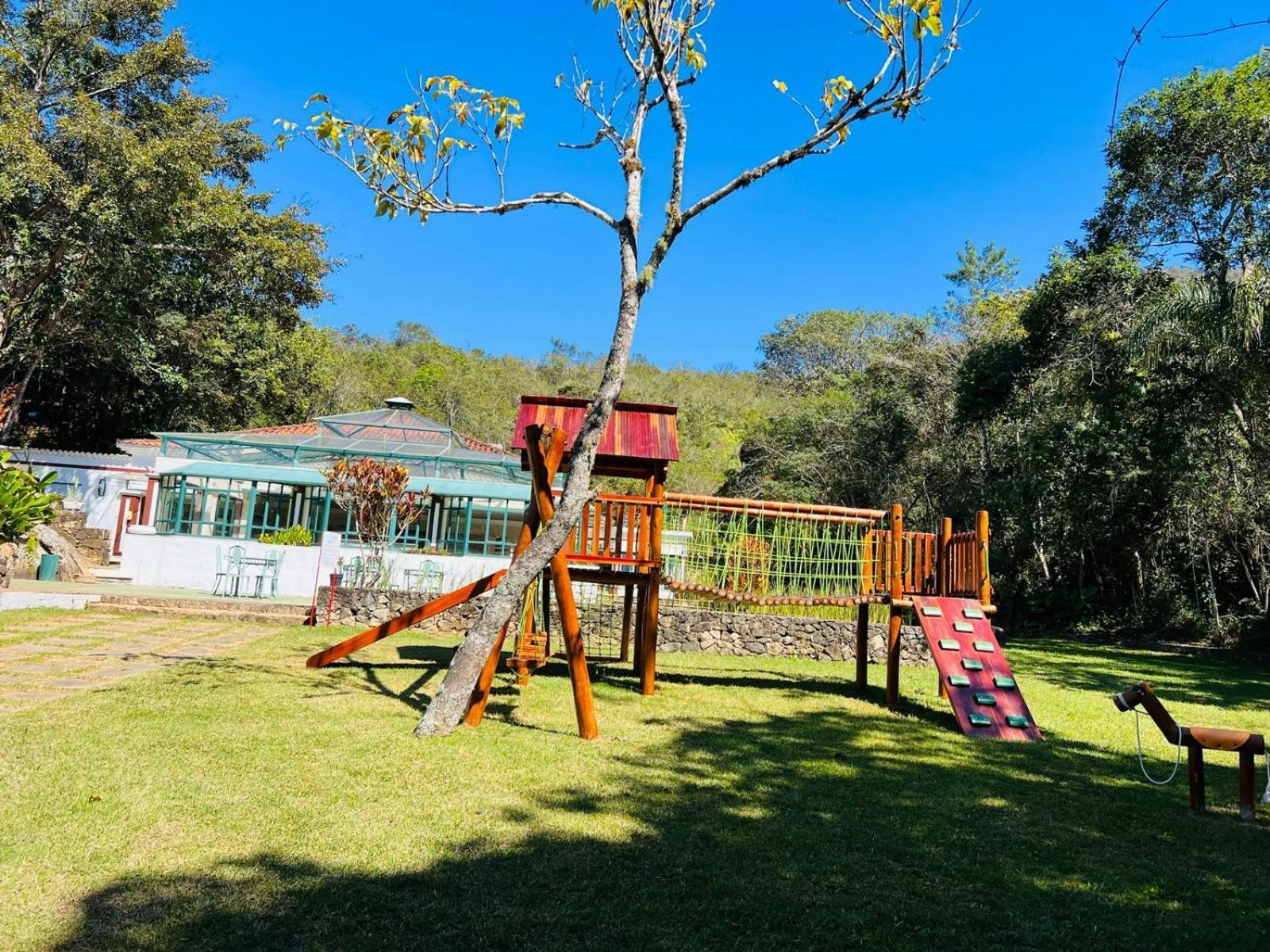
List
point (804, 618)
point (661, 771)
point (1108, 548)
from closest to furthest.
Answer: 1. point (661, 771)
2. point (804, 618)
3. point (1108, 548)

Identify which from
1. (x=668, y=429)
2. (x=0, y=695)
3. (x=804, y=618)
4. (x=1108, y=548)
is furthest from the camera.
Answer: (x=1108, y=548)

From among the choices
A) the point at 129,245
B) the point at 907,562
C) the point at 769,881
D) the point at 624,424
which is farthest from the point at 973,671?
the point at 129,245

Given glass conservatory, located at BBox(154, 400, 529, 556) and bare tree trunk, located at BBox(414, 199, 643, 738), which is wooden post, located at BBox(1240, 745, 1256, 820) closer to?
bare tree trunk, located at BBox(414, 199, 643, 738)

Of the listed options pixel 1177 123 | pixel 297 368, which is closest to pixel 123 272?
pixel 297 368

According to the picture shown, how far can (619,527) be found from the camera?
8367 mm

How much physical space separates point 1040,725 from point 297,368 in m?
25.6

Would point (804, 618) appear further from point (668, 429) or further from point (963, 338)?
point (963, 338)

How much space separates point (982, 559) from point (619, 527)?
361 cm

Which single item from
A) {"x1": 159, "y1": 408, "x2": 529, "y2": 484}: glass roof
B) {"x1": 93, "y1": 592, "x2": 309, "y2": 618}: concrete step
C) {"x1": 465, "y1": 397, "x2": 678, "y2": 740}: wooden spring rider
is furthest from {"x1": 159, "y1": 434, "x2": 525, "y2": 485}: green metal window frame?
{"x1": 465, "y1": 397, "x2": 678, "y2": 740}: wooden spring rider

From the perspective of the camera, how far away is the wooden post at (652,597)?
26.9ft

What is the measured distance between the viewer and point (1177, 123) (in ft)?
50.9

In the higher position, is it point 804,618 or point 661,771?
point 804,618

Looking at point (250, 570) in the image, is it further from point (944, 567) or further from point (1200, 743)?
point (1200, 743)

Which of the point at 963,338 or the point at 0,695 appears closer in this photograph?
the point at 0,695
